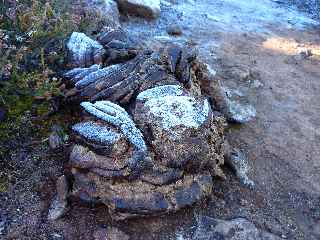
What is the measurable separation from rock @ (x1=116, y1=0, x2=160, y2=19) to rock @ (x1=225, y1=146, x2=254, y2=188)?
3841 mm

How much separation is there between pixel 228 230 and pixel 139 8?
487 cm

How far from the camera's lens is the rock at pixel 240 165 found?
14.5ft

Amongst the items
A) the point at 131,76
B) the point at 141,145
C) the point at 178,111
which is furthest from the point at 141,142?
the point at 131,76

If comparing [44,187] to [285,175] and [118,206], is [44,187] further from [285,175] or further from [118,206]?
[285,175]

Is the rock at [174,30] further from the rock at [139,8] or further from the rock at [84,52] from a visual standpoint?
the rock at [84,52]

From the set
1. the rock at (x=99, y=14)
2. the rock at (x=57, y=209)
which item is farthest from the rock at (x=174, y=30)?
the rock at (x=57, y=209)

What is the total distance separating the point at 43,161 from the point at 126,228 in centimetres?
94

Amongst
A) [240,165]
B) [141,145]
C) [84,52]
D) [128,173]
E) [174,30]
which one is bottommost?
[174,30]

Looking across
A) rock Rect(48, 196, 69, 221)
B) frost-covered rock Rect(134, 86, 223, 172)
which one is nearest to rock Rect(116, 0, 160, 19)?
frost-covered rock Rect(134, 86, 223, 172)

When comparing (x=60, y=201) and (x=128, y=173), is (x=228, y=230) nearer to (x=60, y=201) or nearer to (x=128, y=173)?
(x=128, y=173)

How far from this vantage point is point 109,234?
3.62 m

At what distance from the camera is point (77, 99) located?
4.45 meters

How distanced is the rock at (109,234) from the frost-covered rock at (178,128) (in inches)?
25.5

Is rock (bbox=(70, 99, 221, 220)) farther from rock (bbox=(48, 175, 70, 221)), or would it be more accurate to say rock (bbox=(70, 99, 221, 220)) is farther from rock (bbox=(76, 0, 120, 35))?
rock (bbox=(76, 0, 120, 35))
